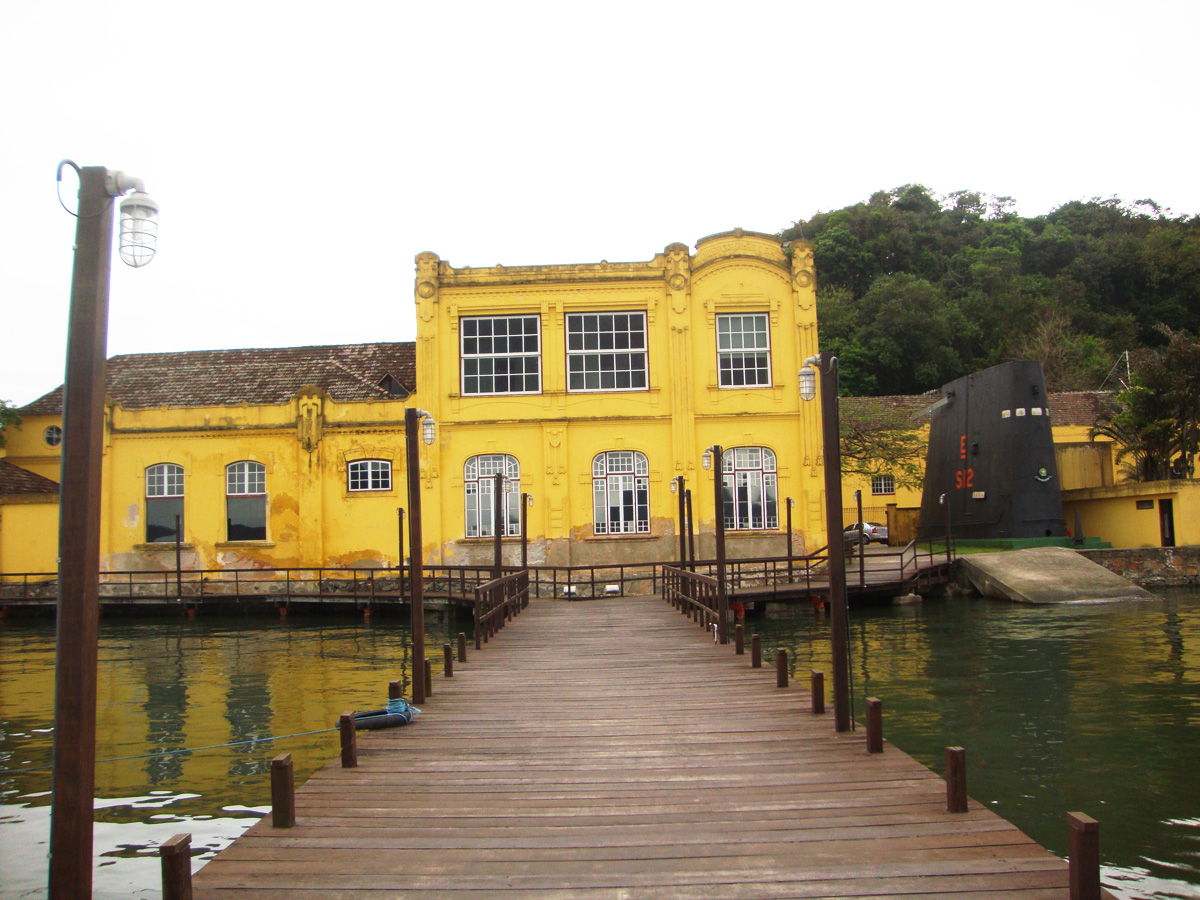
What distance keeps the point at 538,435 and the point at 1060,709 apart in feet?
59.9

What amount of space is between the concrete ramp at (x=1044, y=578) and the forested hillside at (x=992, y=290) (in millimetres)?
23954

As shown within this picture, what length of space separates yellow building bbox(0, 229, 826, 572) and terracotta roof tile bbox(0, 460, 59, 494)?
3.98 metres

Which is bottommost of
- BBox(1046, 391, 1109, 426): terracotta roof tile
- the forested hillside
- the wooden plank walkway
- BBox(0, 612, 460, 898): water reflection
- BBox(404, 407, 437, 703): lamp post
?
BBox(0, 612, 460, 898): water reflection

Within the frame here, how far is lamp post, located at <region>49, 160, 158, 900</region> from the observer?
182 inches

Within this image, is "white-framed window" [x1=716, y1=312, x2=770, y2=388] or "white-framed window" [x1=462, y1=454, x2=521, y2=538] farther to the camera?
"white-framed window" [x1=716, y1=312, x2=770, y2=388]

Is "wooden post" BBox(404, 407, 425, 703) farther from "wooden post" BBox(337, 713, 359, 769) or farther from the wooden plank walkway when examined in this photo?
"wooden post" BBox(337, 713, 359, 769)

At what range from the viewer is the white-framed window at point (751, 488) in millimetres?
28219

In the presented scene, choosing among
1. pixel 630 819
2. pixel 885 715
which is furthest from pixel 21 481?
pixel 630 819

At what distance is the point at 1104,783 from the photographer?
8930 millimetres

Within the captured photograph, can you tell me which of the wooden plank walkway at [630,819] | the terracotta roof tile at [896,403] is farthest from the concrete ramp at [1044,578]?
the wooden plank walkway at [630,819]

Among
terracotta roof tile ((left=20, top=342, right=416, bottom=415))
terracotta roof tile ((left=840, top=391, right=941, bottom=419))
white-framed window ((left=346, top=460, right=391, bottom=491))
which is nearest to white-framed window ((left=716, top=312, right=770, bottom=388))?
terracotta roof tile ((left=840, top=391, right=941, bottom=419))

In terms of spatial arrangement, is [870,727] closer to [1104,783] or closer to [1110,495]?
[1104,783]

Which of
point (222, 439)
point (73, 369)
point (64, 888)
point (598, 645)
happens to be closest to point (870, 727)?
point (64, 888)

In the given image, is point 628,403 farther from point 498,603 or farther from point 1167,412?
point 1167,412
